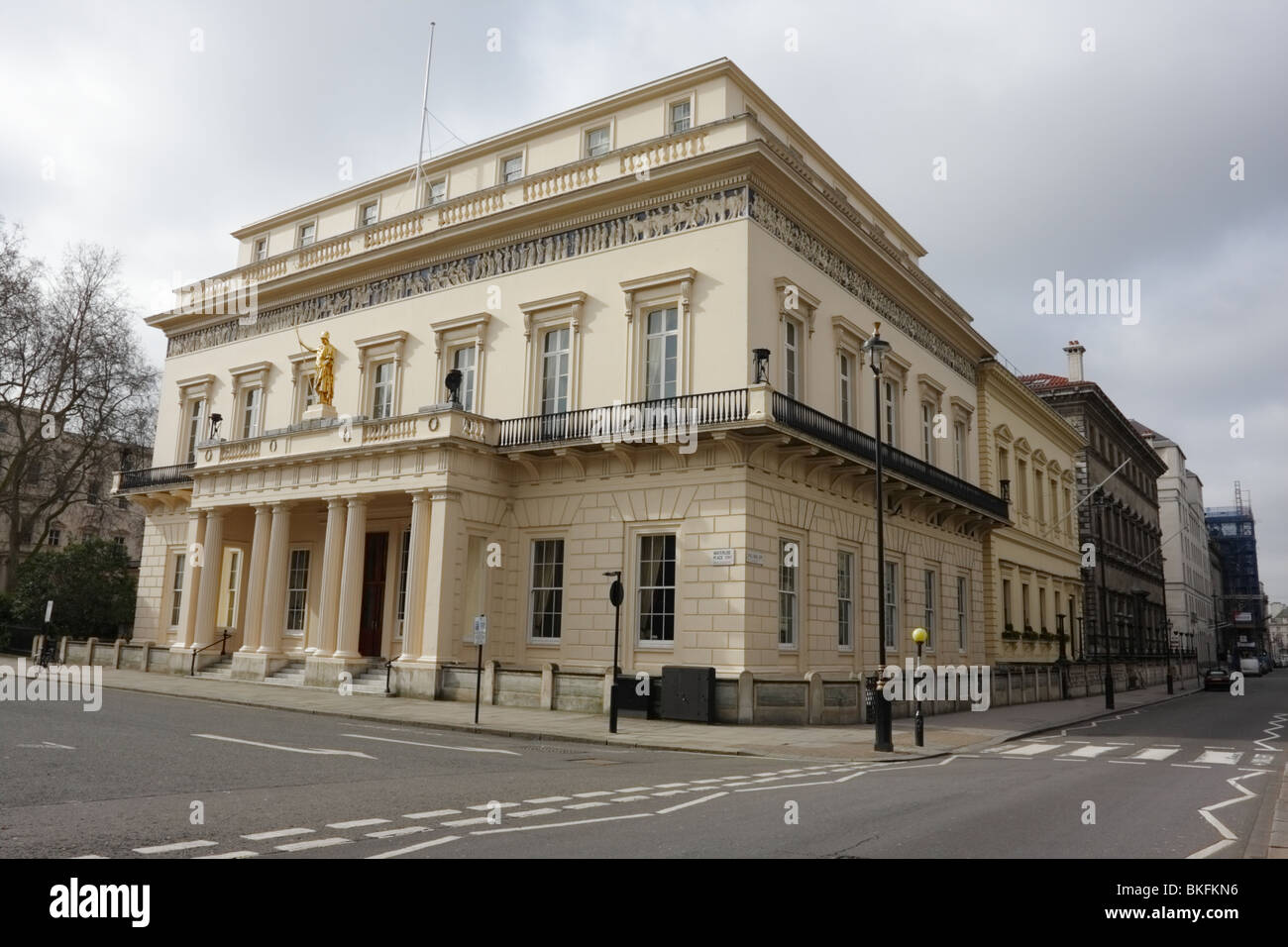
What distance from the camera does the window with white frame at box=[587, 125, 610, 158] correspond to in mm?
28625

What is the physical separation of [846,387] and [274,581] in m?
17.9

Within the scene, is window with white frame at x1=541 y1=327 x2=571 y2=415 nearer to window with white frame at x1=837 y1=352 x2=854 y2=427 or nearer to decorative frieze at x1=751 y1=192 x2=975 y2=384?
decorative frieze at x1=751 y1=192 x2=975 y2=384

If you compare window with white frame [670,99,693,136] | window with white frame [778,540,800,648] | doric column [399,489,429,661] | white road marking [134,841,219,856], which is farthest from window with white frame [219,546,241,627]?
white road marking [134,841,219,856]

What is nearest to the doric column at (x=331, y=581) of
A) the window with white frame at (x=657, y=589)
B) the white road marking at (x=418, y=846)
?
the window with white frame at (x=657, y=589)

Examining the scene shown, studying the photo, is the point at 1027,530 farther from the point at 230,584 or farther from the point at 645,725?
the point at 230,584

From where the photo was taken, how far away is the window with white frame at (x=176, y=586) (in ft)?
113

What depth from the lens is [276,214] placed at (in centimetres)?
3753

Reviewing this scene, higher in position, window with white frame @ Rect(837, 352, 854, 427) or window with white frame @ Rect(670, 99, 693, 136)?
window with white frame @ Rect(670, 99, 693, 136)

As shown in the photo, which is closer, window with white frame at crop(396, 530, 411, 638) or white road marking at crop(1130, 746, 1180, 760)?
white road marking at crop(1130, 746, 1180, 760)

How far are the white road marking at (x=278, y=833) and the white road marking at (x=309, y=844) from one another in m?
0.27

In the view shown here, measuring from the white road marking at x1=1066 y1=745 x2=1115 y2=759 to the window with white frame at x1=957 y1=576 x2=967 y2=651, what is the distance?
51.8ft

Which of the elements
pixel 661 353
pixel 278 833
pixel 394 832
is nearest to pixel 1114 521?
pixel 661 353
